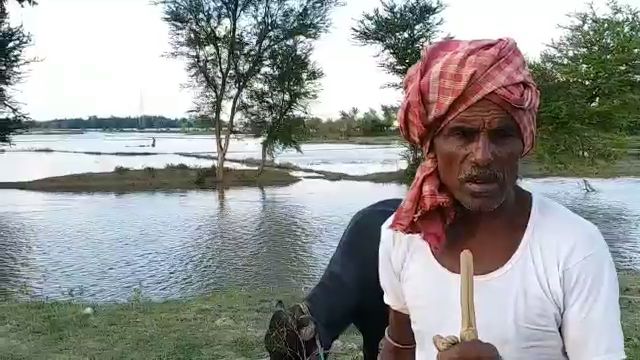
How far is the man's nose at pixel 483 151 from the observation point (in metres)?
1.39

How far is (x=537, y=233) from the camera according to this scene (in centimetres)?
138

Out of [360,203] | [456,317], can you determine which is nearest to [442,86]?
[456,317]

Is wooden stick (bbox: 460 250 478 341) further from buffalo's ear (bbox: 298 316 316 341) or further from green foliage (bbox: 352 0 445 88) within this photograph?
green foliage (bbox: 352 0 445 88)

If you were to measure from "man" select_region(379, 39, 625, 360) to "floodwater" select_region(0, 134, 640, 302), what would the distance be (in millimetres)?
7191

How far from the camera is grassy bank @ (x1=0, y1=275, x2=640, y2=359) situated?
5.30 metres

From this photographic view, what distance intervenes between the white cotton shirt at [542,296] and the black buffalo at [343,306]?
0.79 metres

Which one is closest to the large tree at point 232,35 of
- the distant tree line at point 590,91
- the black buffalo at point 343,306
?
the distant tree line at point 590,91

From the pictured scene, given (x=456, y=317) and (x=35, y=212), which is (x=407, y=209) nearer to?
(x=456, y=317)

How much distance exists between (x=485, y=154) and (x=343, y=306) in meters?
1.10

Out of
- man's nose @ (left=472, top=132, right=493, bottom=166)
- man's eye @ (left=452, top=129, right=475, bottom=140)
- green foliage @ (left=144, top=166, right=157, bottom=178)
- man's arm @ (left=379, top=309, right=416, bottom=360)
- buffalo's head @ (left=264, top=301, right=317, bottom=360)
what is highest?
man's eye @ (left=452, top=129, right=475, bottom=140)

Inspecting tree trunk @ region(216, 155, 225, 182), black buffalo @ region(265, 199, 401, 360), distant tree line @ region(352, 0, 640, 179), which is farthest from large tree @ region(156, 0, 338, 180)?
black buffalo @ region(265, 199, 401, 360)

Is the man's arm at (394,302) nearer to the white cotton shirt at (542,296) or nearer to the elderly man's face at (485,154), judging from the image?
the white cotton shirt at (542,296)

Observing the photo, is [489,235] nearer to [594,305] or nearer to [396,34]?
[594,305]

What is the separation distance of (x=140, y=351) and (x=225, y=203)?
1461cm
